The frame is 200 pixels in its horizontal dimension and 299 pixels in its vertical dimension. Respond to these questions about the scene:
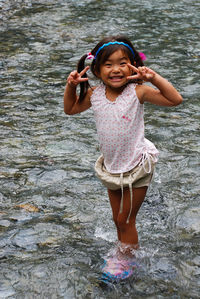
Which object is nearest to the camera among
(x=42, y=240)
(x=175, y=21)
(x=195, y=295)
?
(x=195, y=295)

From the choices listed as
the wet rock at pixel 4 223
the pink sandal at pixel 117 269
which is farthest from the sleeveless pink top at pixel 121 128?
the wet rock at pixel 4 223

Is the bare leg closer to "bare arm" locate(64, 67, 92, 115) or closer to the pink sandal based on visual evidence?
the pink sandal

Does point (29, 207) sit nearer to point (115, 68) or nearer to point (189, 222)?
point (189, 222)

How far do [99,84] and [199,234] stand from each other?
160 centimetres

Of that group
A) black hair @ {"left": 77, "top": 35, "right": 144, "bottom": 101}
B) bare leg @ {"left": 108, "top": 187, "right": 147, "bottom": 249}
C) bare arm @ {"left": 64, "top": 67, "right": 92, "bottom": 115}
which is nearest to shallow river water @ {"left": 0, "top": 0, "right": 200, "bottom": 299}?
bare leg @ {"left": 108, "top": 187, "right": 147, "bottom": 249}

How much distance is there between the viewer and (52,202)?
4.88 metres

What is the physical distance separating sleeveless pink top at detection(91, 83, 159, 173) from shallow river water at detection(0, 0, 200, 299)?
89 cm

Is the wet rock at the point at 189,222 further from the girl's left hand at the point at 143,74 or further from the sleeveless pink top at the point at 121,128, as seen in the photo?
the girl's left hand at the point at 143,74

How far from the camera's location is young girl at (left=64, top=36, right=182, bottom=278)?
11.1ft

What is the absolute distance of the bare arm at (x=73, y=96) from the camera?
11.3 feet

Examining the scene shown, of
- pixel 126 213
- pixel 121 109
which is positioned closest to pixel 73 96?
pixel 121 109

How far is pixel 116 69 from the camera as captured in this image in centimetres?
338

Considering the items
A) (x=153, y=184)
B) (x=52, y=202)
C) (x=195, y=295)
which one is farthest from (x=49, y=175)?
(x=195, y=295)

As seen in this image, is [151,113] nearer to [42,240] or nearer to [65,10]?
[42,240]
